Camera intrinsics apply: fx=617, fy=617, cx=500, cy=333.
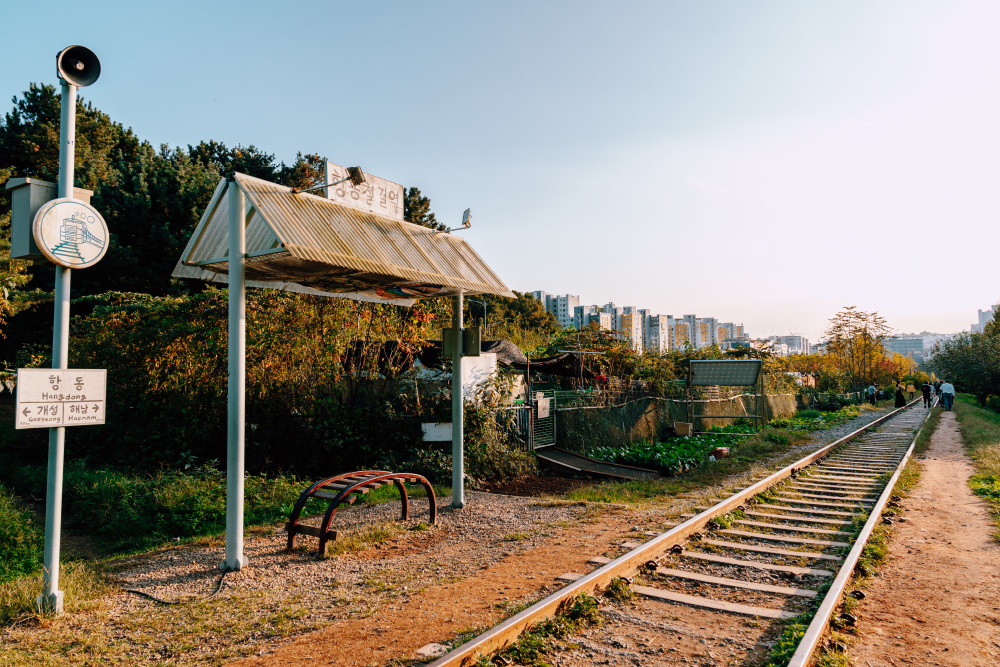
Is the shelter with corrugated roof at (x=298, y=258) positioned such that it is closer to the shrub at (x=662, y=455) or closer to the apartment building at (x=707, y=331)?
the shrub at (x=662, y=455)

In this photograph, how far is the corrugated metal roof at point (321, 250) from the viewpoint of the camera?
657 cm

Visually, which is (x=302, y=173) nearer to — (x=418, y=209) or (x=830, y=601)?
(x=418, y=209)

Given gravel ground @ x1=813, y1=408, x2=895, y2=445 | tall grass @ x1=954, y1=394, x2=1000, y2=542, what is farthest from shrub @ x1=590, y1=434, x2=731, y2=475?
gravel ground @ x1=813, y1=408, x2=895, y2=445

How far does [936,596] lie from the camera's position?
5.64m

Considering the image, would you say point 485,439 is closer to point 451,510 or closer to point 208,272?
point 451,510

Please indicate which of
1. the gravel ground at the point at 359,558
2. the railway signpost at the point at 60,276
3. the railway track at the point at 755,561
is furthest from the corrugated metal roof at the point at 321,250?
the railway track at the point at 755,561

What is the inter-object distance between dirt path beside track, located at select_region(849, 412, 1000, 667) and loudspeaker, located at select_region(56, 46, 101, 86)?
25.0 ft

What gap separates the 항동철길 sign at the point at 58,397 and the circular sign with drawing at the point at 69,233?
918 mm

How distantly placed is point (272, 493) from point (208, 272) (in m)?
3.73

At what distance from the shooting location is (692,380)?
20672 mm

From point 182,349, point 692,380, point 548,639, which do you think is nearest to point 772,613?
point 548,639

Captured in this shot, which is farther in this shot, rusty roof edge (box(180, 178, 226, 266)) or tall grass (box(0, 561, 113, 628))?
rusty roof edge (box(180, 178, 226, 266))

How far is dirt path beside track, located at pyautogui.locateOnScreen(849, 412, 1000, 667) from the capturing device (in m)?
4.44

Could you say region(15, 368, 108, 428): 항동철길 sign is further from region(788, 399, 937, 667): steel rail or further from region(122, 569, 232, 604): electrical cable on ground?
region(788, 399, 937, 667): steel rail
